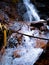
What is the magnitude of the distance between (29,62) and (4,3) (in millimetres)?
10427

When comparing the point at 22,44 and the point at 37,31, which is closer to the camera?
the point at 22,44

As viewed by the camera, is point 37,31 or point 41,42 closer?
point 41,42

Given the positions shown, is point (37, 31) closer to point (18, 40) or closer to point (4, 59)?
point (18, 40)

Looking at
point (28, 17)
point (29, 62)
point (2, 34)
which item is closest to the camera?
point (29, 62)

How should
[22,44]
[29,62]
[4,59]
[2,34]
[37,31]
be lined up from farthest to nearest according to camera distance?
[37,31] → [22,44] → [2,34] → [4,59] → [29,62]

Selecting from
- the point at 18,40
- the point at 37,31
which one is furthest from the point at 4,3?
the point at 18,40

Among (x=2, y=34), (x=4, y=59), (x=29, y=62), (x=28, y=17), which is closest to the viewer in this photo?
(x=29, y=62)

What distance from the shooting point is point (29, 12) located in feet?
52.6

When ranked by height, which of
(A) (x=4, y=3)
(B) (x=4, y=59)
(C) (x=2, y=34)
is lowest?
(B) (x=4, y=59)

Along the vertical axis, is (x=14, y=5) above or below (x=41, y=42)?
above

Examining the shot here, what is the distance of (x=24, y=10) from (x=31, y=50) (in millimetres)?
8491

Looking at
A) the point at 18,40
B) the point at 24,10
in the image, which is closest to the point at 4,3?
the point at 24,10

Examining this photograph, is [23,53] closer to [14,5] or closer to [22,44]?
[22,44]

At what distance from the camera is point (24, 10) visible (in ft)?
53.3
